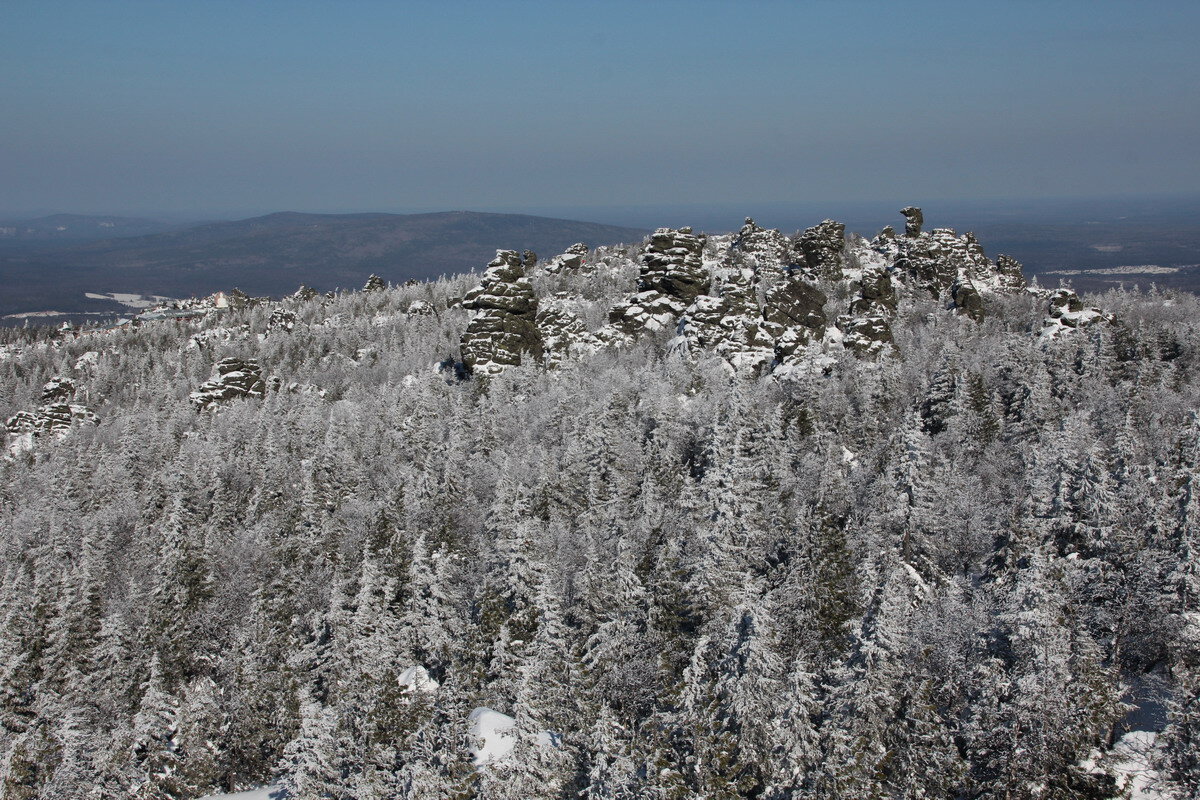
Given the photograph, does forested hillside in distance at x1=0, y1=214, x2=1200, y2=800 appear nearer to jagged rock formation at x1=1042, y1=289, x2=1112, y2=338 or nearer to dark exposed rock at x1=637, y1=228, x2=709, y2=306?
jagged rock formation at x1=1042, y1=289, x2=1112, y2=338

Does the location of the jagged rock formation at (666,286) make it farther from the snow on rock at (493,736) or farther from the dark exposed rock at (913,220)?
the snow on rock at (493,736)

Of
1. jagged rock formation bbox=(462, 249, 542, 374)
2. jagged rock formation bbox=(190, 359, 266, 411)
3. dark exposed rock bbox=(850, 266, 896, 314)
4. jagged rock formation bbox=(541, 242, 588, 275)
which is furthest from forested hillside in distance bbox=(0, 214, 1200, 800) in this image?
jagged rock formation bbox=(541, 242, 588, 275)

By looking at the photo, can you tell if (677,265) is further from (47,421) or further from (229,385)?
(47,421)

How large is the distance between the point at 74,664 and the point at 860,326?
7248 cm

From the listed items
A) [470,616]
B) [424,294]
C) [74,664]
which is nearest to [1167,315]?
[470,616]

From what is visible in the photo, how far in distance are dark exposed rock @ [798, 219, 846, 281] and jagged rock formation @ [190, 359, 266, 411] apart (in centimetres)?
8952

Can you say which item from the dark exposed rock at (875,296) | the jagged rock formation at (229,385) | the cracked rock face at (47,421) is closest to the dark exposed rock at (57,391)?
the cracked rock face at (47,421)

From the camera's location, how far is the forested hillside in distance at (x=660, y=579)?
23422mm

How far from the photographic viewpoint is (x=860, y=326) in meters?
81.2

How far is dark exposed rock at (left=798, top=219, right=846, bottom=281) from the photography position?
12756cm

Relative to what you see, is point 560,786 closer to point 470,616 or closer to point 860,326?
point 470,616

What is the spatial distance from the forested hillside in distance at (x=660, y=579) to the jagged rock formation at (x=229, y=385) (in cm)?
1363

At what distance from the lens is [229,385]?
343 feet

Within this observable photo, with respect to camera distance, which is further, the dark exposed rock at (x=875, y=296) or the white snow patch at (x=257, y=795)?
the dark exposed rock at (x=875, y=296)
